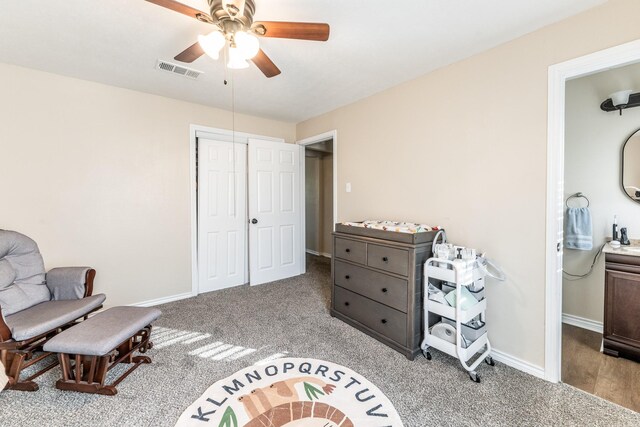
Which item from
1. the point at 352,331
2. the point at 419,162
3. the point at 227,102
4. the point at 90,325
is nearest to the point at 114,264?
the point at 90,325

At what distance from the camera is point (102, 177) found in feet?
9.39

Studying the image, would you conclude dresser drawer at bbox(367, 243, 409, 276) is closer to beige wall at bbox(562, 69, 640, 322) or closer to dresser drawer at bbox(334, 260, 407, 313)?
dresser drawer at bbox(334, 260, 407, 313)

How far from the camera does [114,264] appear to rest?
9.66 ft

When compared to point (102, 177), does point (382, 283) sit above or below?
below

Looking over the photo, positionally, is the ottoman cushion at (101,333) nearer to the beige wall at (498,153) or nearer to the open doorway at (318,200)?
the beige wall at (498,153)

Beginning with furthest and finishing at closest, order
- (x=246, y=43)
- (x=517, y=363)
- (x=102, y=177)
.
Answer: (x=102, y=177) < (x=517, y=363) < (x=246, y=43)

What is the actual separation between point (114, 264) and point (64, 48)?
2.01m

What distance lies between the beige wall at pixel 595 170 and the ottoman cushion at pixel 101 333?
3.75 metres

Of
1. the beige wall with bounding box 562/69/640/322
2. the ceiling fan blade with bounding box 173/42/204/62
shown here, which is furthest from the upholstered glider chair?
the beige wall with bounding box 562/69/640/322

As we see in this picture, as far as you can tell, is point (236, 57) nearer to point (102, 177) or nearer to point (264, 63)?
point (264, 63)

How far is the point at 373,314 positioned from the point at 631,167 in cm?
251

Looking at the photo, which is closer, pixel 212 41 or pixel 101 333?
pixel 212 41

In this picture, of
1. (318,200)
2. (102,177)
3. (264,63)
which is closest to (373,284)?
(264,63)

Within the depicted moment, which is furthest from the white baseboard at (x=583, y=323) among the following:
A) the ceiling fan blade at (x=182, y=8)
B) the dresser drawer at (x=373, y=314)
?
the ceiling fan blade at (x=182, y=8)
